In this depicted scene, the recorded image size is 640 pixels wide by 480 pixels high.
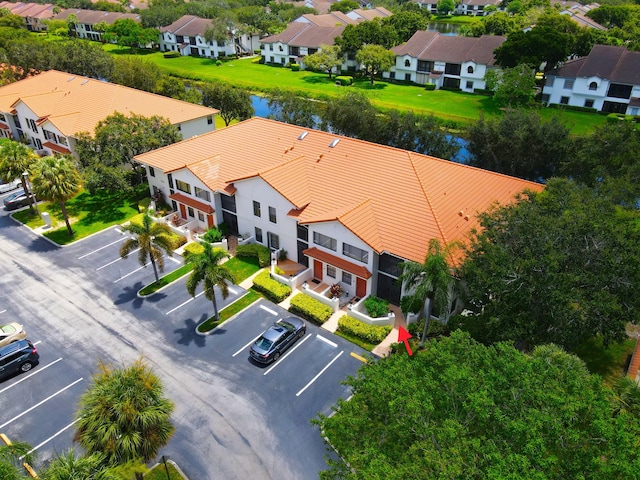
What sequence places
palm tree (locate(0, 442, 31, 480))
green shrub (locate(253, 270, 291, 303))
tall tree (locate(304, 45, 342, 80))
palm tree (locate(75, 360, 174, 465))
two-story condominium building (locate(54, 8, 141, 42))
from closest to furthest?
palm tree (locate(0, 442, 31, 480))
palm tree (locate(75, 360, 174, 465))
green shrub (locate(253, 270, 291, 303))
tall tree (locate(304, 45, 342, 80))
two-story condominium building (locate(54, 8, 141, 42))

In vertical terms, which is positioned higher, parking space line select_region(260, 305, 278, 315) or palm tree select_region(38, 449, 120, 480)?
palm tree select_region(38, 449, 120, 480)

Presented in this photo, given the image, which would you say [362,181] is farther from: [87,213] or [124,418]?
[87,213]

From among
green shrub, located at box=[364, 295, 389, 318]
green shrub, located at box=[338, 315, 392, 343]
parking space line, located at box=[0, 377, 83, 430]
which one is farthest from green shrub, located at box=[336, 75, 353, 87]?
parking space line, located at box=[0, 377, 83, 430]

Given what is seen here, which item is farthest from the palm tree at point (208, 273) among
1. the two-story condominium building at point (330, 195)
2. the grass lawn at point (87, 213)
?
the grass lawn at point (87, 213)

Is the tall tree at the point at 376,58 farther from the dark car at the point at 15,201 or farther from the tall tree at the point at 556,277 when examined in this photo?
the tall tree at the point at 556,277

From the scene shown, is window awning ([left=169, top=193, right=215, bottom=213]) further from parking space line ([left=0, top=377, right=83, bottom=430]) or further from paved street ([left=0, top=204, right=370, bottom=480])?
parking space line ([left=0, top=377, right=83, bottom=430])
